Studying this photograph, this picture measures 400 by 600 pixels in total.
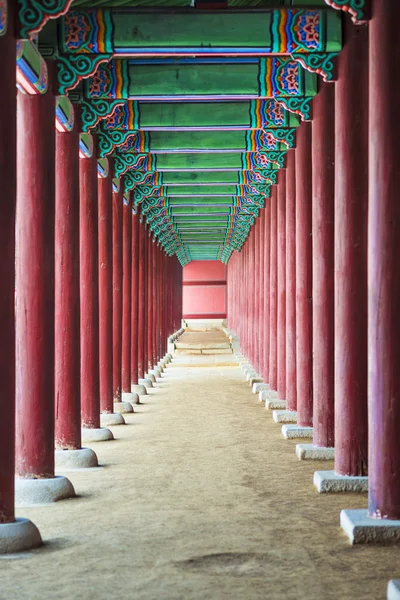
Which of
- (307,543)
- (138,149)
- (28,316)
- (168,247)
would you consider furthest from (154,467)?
(168,247)

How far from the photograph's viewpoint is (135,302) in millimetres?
18547

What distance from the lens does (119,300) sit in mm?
15188

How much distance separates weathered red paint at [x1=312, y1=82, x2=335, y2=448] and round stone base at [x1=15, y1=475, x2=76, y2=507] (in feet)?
9.85

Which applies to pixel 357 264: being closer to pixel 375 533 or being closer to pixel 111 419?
pixel 375 533

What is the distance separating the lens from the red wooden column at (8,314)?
6.00 m

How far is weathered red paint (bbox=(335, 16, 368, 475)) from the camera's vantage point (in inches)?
306

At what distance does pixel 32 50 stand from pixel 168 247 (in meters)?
23.9

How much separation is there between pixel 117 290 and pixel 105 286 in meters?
2.04

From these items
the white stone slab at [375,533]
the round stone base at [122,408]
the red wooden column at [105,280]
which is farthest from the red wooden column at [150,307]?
the white stone slab at [375,533]

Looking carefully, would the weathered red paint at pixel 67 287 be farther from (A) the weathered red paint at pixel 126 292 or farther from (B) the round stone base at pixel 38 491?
(A) the weathered red paint at pixel 126 292

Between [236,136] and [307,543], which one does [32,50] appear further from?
[236,136]

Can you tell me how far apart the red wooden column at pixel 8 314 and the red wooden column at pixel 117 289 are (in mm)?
8775

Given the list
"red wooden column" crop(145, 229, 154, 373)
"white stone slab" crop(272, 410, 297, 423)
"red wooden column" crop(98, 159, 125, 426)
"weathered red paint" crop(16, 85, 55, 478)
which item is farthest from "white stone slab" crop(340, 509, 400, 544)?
"red wooden column" crop(145, 229, 154, 373)

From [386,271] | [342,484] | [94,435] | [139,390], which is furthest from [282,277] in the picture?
[386,271]
